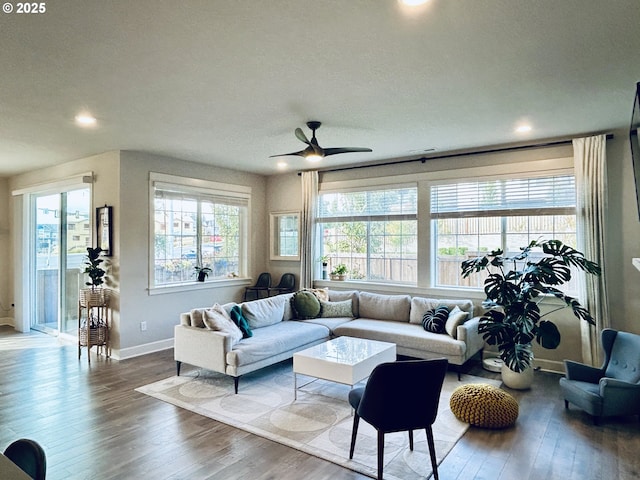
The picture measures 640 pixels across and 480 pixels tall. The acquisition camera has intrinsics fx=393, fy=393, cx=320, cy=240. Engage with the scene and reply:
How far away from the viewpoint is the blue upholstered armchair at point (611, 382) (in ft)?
10.6

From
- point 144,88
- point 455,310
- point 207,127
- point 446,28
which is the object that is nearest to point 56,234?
point 207,127

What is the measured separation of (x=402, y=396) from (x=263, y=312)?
2.93 metres

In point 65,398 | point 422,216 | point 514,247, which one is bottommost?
point 65,398

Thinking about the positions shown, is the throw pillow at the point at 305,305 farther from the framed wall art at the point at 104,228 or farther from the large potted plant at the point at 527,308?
the framed wall art at the point at 104,228

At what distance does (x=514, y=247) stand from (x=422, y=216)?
50.6 inches

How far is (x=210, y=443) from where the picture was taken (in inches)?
118

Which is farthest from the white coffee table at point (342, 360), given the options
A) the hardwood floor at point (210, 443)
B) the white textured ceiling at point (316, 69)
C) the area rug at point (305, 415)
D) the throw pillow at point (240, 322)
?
the white textured ceiling at point (316, 69)

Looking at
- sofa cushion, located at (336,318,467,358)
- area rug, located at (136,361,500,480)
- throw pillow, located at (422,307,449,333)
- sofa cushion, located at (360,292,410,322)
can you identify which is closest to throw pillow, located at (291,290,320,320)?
sofa cushion, located at (336,318,467,358)

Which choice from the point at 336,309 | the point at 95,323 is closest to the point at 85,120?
the point at 95,323

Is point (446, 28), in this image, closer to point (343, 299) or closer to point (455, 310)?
point (455, 310)

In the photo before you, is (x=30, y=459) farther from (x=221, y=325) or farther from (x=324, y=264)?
(x=324, y=264)

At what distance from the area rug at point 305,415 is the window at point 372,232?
2018 mm

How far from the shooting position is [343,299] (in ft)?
19.4

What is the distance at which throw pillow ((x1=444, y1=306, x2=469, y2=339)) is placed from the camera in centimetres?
452
